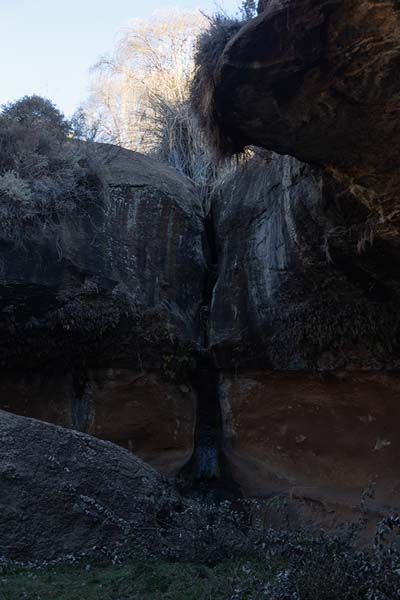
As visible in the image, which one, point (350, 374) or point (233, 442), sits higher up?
point (350, 374)

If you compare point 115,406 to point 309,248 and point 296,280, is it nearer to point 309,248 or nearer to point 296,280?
point 296,280

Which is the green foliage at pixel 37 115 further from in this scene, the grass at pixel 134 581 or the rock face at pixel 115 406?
the grass at pixel 134 581

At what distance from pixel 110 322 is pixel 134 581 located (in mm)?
3235

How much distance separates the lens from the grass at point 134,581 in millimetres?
4355

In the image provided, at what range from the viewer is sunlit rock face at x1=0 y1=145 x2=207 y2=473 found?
24.1 ft

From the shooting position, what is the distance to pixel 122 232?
7.84 metres

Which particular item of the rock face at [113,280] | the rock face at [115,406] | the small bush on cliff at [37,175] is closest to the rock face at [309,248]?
the rock face at [113,280]

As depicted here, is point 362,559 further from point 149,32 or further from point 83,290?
point 149,32

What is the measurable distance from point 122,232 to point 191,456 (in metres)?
2.28

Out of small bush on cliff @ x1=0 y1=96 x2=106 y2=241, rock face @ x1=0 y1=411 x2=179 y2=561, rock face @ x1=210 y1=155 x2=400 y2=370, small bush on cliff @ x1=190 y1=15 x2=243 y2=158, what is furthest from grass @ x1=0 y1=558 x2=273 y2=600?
small bush on cliff @ x1=0 y1=96 x2=106 y2=241

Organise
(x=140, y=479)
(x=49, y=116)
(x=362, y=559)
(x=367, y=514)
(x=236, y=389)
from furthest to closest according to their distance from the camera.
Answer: (x=49, y=116) → (x=236, y=389) → (x=367, y=514) → (x=140, y=479) → (x=362, y=559)

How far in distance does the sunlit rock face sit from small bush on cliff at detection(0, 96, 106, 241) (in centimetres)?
11

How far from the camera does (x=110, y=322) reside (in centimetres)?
750

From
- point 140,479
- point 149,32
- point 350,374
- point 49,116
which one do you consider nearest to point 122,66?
point 149,32
